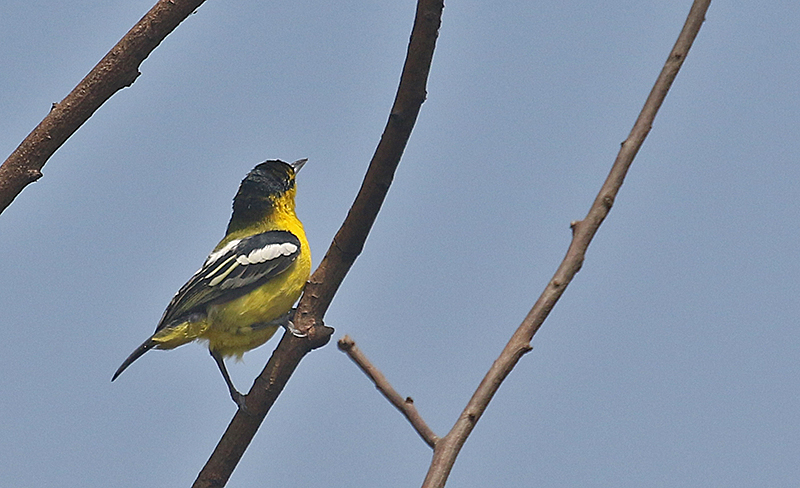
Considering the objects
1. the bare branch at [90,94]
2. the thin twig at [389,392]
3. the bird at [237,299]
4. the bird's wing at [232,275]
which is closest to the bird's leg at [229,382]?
the bird at [237,299]

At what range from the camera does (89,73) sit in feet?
9.75

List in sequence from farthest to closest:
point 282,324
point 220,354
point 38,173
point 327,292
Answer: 1. point 220,354
2. point 282,324
3. point 327,292
4. point 38,173

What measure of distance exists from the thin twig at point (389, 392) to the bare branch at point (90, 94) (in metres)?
1.17

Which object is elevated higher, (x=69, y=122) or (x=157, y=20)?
(x=157, y=20)

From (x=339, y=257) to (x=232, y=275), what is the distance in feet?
5.96

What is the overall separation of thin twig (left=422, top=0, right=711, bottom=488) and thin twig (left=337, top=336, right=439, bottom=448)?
15 centimetres

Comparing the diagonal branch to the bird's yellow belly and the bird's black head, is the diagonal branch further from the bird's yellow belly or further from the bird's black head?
the bird's black head

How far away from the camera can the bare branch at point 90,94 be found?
9.43 feet

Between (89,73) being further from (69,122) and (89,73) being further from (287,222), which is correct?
(287,222)

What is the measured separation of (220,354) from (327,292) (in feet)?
5.81

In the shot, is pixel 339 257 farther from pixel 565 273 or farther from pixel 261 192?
pixel 261 192

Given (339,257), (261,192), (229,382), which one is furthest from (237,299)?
(339,257)

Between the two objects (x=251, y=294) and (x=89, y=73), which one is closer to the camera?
(x=89, y=73)

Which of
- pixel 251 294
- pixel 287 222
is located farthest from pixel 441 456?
pixel 287 222
